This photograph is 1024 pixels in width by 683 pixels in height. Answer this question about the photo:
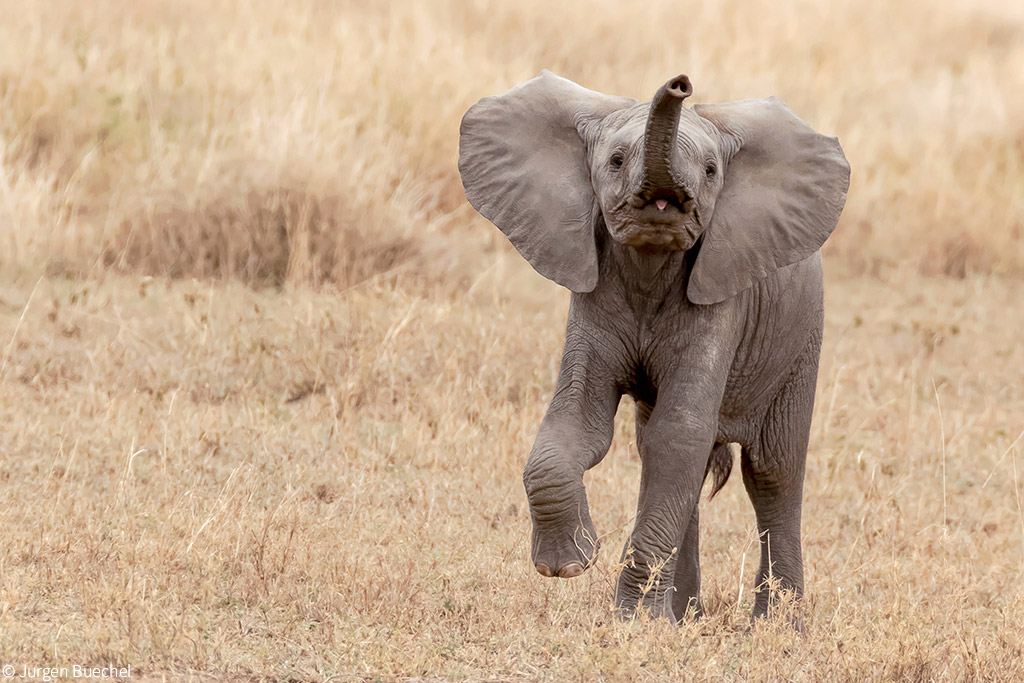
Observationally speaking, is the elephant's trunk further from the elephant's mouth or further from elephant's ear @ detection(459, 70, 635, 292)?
elephant's ear @ detection(459, 70, 635, 292)

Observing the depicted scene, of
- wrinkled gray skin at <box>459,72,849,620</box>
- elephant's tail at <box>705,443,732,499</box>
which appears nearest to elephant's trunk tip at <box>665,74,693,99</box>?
wrinkled gray skin at <box>459,72,849,620</box>

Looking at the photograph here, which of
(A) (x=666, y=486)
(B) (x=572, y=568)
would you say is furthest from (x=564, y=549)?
(A) (x=666, y=486)

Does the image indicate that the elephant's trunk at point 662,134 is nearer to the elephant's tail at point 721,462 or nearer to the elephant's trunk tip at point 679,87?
the elephant's trunk tip at point 679,87

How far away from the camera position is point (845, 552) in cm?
692

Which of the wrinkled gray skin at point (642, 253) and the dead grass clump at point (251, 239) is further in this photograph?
the dead grass clump at point (251, 239)

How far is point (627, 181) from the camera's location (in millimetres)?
4625

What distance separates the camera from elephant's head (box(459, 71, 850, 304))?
4773 millimetres

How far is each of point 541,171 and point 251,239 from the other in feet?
16.7

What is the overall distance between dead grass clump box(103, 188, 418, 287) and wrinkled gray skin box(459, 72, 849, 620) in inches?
183

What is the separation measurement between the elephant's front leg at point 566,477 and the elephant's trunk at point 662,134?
2.63 feet

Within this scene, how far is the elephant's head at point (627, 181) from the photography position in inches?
188

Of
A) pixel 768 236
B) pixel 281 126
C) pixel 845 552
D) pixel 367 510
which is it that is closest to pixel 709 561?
pixel 845 552

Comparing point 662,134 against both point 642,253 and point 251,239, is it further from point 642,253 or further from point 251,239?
point 251,239

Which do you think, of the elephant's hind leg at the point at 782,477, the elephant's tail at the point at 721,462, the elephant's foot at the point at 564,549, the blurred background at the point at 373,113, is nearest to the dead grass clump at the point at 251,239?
the blurred background at the point at 373,113
